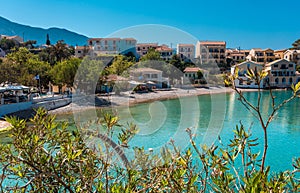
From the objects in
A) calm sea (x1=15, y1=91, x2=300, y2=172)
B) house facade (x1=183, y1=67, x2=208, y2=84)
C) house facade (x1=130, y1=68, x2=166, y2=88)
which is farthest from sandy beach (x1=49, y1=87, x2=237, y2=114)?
house facade (x1=183, y1=67, x2=208, y2=84)

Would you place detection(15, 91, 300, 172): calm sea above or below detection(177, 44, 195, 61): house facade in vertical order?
below

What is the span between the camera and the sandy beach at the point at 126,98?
80.4 feet

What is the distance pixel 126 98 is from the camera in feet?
99.1

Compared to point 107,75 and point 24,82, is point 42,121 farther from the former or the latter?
point 107,75

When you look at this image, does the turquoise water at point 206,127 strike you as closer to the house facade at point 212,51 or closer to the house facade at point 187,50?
the house facade at point 212,51

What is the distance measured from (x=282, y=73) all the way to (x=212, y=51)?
47.1ft

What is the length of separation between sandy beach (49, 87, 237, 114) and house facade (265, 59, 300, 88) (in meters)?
11.0

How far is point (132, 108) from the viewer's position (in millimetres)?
26125

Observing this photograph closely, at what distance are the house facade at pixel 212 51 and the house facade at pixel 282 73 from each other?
11.2m

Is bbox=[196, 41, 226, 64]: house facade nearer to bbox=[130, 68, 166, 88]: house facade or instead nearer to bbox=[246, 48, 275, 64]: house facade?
bbox=[246, 48, 275, 64]: house facade

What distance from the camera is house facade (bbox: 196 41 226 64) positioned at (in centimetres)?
5222

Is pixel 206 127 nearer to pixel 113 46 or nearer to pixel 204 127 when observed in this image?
pixel 204 127

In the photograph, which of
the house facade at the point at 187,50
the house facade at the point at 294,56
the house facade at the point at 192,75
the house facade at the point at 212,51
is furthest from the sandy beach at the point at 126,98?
the house facade at the point at 294,56

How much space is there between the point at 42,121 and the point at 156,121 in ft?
58.9
